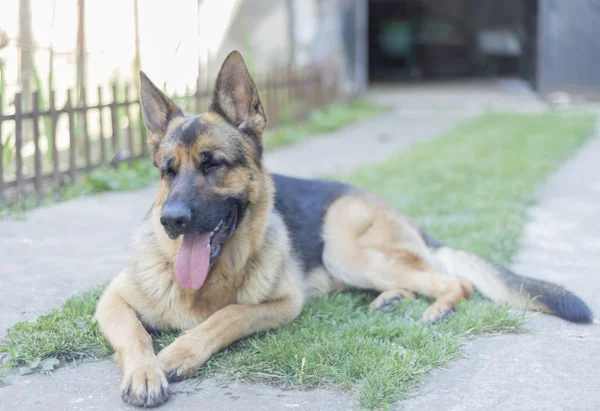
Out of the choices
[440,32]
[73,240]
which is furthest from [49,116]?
[440,32]

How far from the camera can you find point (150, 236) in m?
3.99

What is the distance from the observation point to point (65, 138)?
29.9 feet

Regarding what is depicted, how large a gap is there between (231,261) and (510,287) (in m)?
1.70

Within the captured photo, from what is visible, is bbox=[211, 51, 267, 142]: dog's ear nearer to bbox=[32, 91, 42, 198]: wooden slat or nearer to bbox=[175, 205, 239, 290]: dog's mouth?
bbox=[175, 205, 239, 290]: dog's mouth

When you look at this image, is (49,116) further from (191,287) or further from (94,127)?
(191,287)

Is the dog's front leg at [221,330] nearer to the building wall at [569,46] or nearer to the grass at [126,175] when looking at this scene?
the grass at [126,175]

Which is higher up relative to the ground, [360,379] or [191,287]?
[191,287]

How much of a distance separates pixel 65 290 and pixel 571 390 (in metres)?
2.92

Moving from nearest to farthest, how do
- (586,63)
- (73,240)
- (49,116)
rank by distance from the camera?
(73,240), (49,116), (586,63)

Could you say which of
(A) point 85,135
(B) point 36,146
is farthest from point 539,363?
(A) point 85,135

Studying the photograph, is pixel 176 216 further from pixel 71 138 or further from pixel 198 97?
pixel 198 97

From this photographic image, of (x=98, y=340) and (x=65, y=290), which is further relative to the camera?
(x=65, y=290)

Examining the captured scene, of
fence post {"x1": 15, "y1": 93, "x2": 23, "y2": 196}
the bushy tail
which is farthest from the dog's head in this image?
fence post {"x1": 15, "y1": 93, "x2": 23, "y2": 196}

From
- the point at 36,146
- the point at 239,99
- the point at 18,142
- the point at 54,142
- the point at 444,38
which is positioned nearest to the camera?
the point at 239,99
